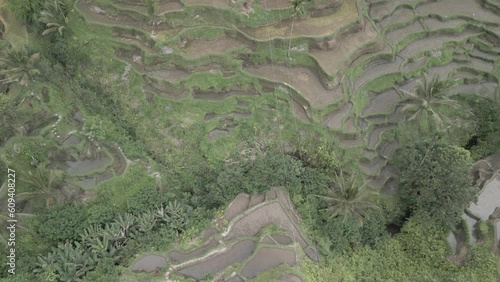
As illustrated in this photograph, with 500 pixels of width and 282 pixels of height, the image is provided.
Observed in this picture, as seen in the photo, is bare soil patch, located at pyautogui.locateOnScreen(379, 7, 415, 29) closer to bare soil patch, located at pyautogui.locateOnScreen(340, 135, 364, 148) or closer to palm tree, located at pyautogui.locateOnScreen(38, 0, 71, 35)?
bare soil patch, located at pyautogui.locateOnScreen(340, 135, 364, 148)

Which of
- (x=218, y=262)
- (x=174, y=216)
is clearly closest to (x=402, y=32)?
(x=174, y=216)

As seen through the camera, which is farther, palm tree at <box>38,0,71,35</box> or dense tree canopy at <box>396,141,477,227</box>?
palm tree at <box>38,0,71,35</box>

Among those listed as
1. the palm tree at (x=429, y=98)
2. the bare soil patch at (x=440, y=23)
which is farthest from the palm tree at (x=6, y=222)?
the bare soil patch at (x=440, y=23)

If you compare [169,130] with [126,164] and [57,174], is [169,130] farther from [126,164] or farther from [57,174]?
[57,174]

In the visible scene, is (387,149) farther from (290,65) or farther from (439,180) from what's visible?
(290,65)

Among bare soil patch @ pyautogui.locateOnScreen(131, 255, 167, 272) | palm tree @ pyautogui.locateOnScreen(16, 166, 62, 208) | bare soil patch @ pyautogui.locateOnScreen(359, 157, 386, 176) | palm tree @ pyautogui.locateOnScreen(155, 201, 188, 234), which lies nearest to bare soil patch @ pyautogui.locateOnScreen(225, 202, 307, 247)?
palm tree @ pyautogui.locateOnScreen(155, 201, 188, 234)

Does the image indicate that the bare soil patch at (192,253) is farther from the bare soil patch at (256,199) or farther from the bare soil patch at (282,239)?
the bare soil patch at (282,239)
